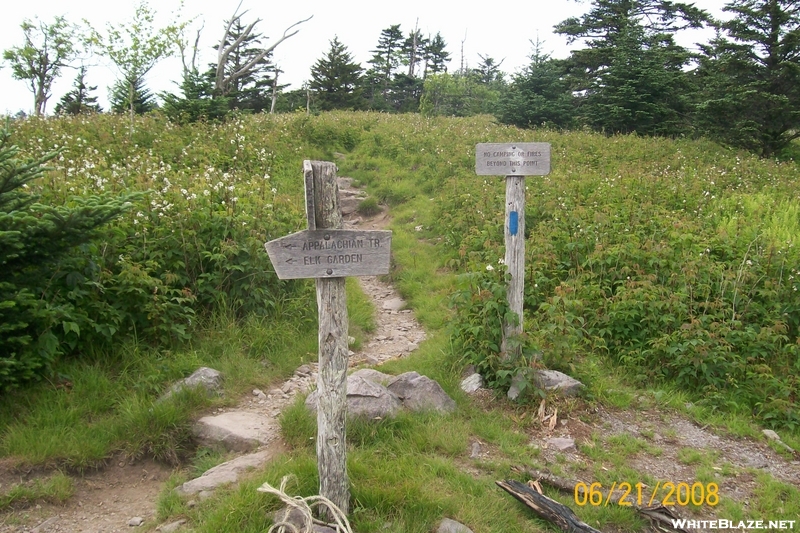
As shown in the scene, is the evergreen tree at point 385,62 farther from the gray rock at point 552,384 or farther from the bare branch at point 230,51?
the gray rock at point 552,384

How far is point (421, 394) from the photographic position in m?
5.10

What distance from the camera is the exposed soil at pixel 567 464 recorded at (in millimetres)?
4016

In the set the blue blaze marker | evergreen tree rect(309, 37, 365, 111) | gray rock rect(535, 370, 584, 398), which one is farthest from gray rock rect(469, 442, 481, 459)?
evergreen tree rect(309, 37, 365, 111)

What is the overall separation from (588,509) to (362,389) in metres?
2.00

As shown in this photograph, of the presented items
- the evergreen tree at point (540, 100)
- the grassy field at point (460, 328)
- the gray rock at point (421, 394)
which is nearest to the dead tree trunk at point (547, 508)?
the grassy field at point (460, 328)

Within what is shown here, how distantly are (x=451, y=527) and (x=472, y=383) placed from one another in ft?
7.01

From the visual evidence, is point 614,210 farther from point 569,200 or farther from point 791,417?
point 791,417

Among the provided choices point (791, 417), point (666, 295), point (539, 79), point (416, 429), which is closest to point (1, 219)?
point (416, 429)

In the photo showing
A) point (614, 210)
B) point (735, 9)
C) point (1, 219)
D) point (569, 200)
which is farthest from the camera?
point (735, 9)

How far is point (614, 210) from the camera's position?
843cm

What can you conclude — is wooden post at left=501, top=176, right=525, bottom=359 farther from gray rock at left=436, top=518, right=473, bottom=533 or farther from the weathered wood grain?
the weathered wood grain

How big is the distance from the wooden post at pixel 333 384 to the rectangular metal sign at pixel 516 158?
248cm

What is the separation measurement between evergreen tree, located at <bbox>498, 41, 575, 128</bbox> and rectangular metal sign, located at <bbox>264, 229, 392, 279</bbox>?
712 inches
